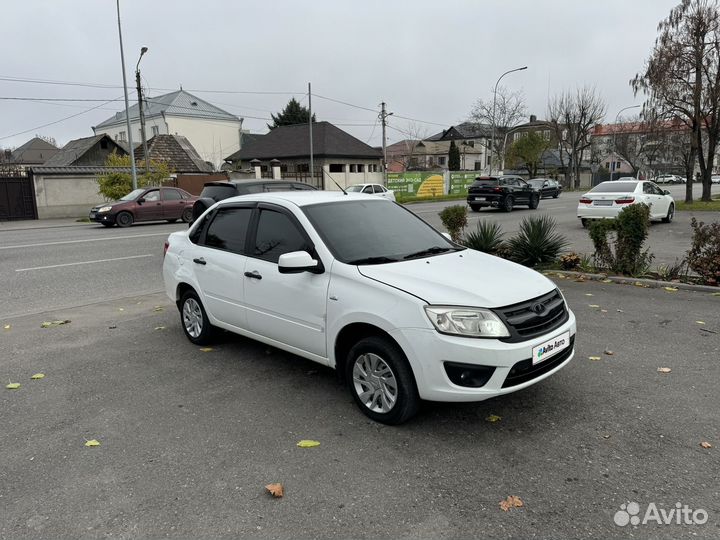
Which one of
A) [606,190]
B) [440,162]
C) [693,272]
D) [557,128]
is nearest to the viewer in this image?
[693,272]

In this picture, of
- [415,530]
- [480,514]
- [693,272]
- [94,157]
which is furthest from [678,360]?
[94,157]

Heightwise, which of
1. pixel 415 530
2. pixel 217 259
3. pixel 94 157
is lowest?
pixel 415 530

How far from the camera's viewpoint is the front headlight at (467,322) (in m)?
3.33

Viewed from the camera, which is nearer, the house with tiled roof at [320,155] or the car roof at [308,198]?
the car roof at [308,198]

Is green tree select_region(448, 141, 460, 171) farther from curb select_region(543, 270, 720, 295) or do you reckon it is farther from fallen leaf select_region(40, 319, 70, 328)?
fallen leaf select_region(40, 319, 70, 328)

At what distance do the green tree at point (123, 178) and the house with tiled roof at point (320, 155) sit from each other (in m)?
15.4

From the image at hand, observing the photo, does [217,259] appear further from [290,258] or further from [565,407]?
[565,407]

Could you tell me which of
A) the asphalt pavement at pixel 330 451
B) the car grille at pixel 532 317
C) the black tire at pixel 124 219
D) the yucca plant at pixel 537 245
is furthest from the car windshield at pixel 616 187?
the black tire at pixel 124 219

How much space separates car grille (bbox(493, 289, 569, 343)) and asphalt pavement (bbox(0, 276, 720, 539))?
0.69 meters

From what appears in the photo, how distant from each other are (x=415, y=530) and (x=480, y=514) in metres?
0.38

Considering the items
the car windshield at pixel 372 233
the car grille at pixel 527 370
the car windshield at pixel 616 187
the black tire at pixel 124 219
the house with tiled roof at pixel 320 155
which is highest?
the house with tiled roof at pixel 320 155

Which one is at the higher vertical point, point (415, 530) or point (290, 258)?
point (290, 258)

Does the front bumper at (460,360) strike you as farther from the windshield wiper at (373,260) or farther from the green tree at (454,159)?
the green tree at (454,159)

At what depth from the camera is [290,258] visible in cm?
389
